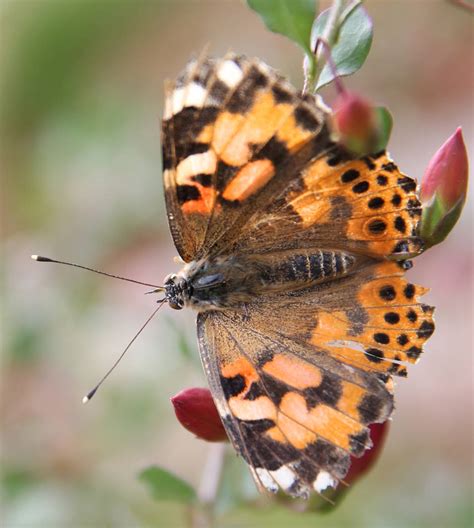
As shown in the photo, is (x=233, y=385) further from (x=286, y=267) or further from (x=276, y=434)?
(x=286, y=267)

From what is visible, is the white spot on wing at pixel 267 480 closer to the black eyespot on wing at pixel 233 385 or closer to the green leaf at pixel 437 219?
the black eyespot on wing at pixel 233 385

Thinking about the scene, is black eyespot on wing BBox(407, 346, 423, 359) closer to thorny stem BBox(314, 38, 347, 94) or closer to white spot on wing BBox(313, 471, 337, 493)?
white spot on wing BBox(313, 471, 337, 493)

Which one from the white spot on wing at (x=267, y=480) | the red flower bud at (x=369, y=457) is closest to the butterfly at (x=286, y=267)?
the white spot on wing at (x=267, y=480)

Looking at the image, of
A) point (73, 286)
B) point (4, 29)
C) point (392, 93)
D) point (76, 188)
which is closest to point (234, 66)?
point (73, 286)

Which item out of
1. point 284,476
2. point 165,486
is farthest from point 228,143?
point 165,486

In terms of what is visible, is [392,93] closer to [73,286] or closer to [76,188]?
[76,188]
